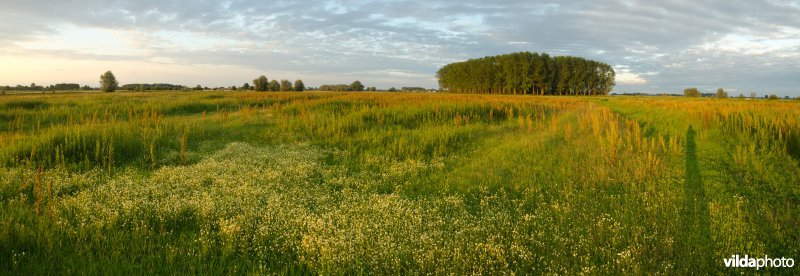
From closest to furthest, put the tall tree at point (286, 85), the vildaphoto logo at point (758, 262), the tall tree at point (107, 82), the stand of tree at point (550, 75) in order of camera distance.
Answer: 1. the vildaphoto logo at point (758, 262)
2. the tall tree at point (107, 82)
3. the tall tree at point (286, 85)
4. the stand of tree at point (550, 75)

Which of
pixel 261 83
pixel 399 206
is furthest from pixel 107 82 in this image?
pixel 399 206

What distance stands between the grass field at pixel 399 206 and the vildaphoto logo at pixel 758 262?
0.08 meters

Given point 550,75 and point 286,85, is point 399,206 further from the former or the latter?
point 550,75

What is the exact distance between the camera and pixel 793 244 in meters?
4.46

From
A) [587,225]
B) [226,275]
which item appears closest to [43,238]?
[226,275]

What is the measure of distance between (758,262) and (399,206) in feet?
14.0

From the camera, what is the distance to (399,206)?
5.91 meters

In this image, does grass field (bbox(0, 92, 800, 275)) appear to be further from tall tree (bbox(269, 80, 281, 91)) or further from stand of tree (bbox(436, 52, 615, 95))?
stand of tree (bbox(436, 52, 615, 95))

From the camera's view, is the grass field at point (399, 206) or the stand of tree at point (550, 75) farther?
the stand of tree at point (550, 75)

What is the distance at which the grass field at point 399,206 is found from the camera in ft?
13.9

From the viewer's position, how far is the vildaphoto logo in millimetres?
4062

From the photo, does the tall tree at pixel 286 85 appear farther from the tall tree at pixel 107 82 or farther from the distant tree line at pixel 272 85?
the tall tree at pixel 107 82

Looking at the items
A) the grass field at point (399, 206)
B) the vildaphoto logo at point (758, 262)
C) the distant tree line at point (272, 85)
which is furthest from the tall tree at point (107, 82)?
the vildaphoto logo at point (758, 262)

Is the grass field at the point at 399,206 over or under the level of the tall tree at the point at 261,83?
under
